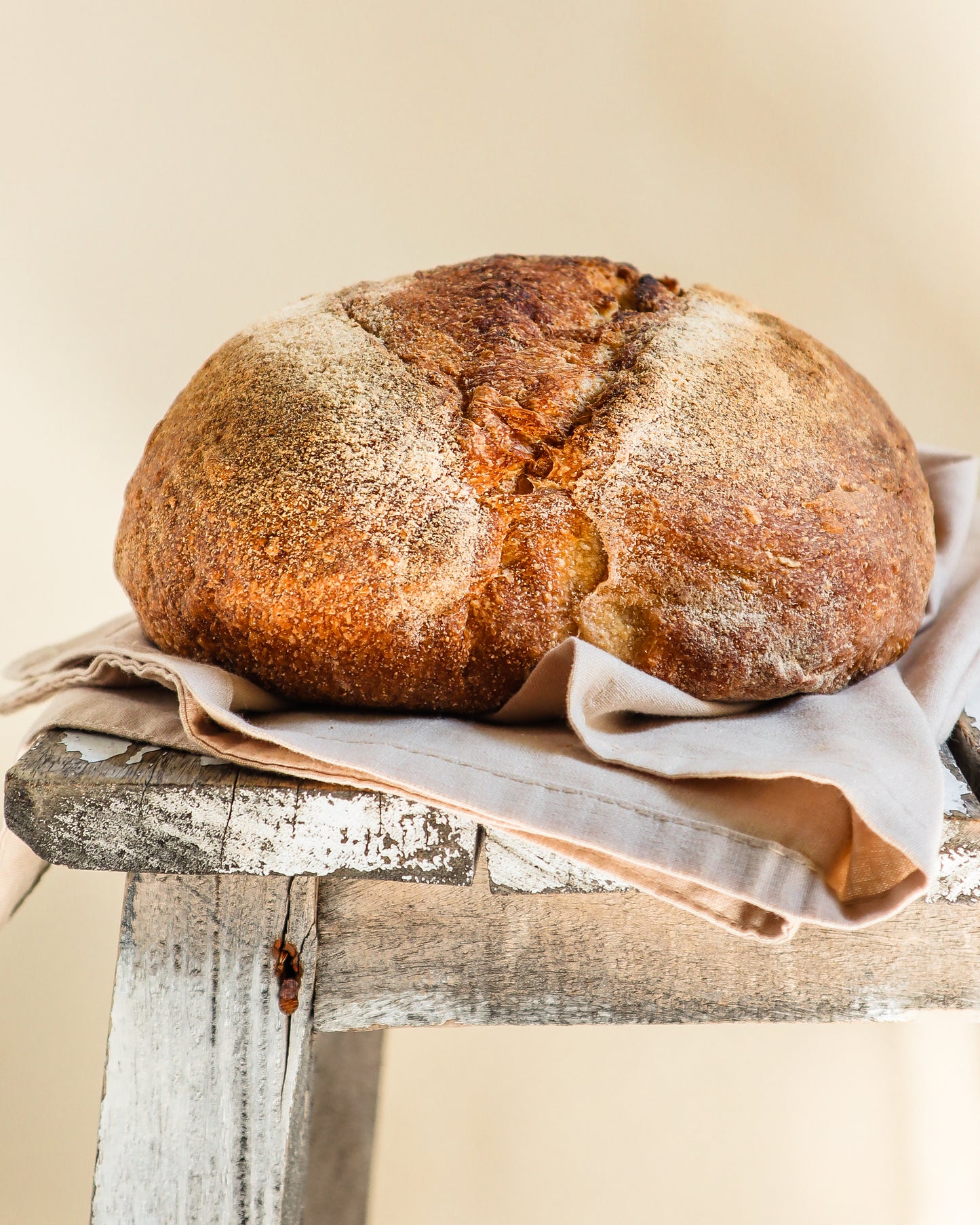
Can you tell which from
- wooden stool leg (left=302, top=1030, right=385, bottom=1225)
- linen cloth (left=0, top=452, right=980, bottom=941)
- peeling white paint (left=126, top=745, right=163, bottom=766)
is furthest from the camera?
wooden stool leg (left=302, top=1030, right=385, bottom=1225)

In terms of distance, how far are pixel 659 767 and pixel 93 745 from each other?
0.41 metres

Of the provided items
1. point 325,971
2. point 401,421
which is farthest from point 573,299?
point 325,971

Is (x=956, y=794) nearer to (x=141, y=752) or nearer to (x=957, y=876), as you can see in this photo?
(x=957, y=876)

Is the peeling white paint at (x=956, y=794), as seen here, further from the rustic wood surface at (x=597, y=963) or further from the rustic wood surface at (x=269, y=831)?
the rustic wood surface at (x=597, y=963)

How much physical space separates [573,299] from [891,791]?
0.50 m

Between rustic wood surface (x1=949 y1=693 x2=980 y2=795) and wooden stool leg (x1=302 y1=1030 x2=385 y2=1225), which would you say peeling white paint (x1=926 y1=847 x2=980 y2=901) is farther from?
wooden stool leg (x1=302 y1=1030 x2=385 y2=1225)

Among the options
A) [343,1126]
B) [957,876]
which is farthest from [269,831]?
[343,1126]

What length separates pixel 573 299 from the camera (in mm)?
941

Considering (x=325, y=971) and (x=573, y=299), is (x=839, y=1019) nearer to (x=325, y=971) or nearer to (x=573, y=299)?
(x=325, y=971)

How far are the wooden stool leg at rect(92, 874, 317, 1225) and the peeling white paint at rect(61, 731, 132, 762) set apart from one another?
114 millimetres

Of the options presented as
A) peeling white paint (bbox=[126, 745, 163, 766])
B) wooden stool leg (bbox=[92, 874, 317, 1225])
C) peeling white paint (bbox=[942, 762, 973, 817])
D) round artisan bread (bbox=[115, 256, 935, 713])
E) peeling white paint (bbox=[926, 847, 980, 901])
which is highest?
round artisan bread (bbox=[115, 256, 935, 713])

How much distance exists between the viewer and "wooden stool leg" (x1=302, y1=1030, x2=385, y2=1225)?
173 centimetres

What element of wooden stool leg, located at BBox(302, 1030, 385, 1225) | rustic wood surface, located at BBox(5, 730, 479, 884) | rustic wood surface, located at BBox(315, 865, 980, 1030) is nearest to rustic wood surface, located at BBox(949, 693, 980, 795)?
rustic wood surface, located at BBox(315, 865, 980, 1030)

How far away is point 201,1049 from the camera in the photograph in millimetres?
843
